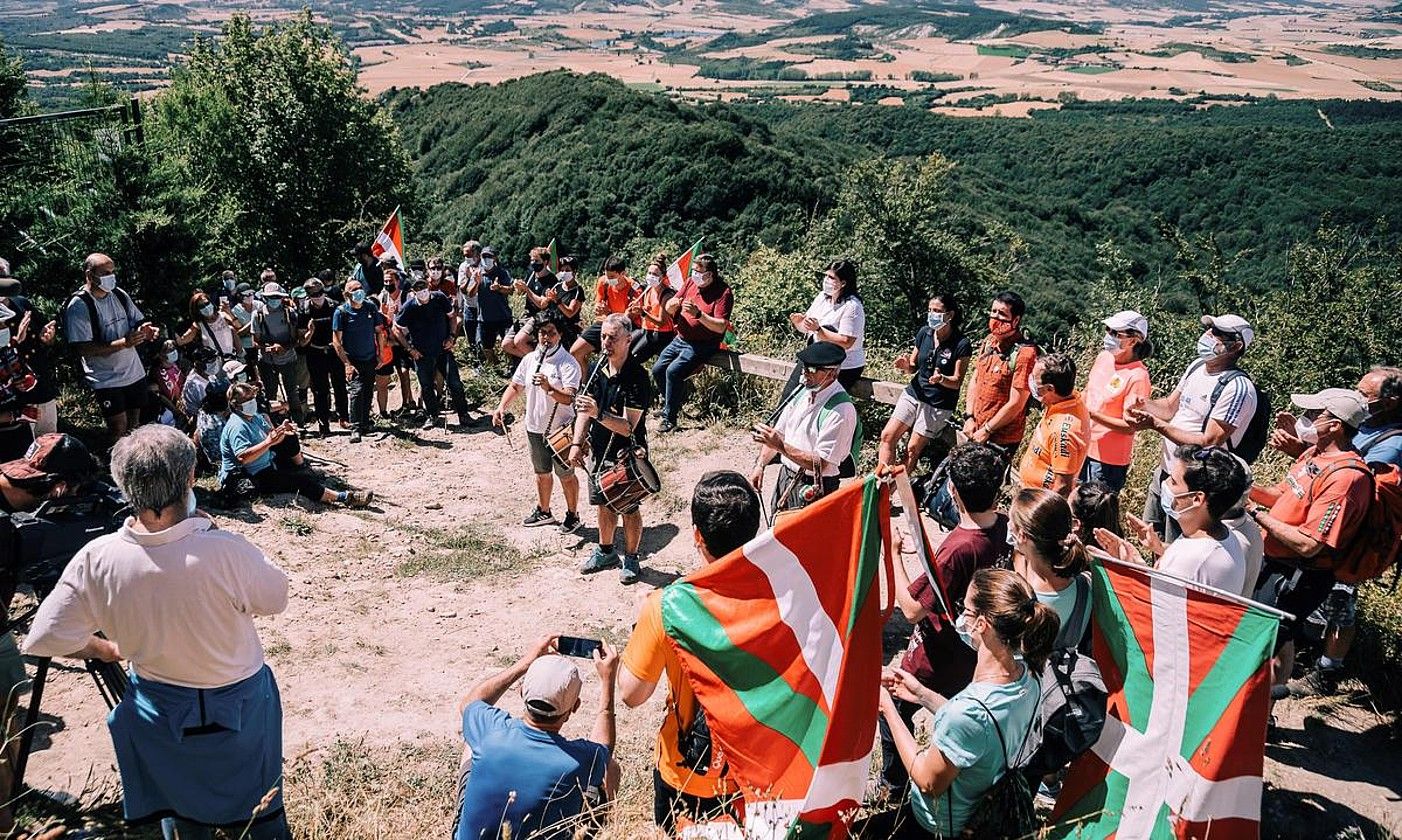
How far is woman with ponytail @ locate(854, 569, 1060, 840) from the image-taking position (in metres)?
2.98

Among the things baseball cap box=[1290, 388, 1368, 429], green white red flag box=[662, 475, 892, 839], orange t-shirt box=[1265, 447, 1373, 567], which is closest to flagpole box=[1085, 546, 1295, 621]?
green white red flag box=[662, 475, 892, 839]

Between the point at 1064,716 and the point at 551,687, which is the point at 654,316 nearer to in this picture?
the point at 551,687

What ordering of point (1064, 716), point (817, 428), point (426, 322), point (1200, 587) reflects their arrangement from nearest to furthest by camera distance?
point (1064, 716)
point (1200, 587)
point (817, 428)
point (426, 322)

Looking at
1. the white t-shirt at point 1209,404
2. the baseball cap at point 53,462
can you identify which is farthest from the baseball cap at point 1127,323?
the baseball cap at point 53,462

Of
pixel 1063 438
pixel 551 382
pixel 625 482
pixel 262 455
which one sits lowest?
pixel 262 455

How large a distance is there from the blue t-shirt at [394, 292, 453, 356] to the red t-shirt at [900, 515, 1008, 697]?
24.9ft

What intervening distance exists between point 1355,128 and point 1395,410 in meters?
75.0

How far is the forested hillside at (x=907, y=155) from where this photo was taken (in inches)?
1702

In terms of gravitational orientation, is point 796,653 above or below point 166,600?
below

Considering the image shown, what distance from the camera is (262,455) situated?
777 cm

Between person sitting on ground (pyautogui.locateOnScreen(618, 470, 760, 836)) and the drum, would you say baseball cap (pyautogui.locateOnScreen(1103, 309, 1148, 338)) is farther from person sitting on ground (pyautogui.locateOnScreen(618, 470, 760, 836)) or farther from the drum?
person sitting on ground (pyautogui.locateOnScreen(618, 470, 760, 836))

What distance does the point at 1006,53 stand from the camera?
131m

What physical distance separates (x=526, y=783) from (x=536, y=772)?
0.05 m

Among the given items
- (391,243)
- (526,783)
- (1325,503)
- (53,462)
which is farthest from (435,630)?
(391,243)
